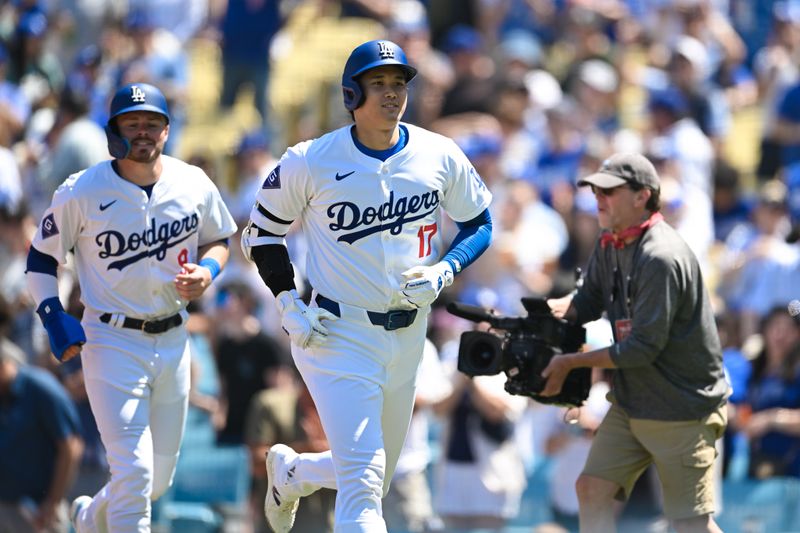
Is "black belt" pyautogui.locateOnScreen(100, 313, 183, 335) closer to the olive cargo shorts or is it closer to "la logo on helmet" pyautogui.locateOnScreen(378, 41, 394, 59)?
"la logo on helmet" pyautogui.locateOnScreen(378, 41, 394, 59)

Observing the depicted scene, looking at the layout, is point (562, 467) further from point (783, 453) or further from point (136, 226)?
point (136, 226)

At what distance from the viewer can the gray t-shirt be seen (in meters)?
7.32

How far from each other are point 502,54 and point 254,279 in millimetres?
5018

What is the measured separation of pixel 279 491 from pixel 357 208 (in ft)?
5.49

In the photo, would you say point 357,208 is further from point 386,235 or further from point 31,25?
point 31,25

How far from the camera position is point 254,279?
42.4 ft

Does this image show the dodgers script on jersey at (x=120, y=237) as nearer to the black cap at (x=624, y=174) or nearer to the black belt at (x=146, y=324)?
the black belt at (x=146, y=324)

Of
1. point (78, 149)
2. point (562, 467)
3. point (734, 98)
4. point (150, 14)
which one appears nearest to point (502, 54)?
point (734, 98)

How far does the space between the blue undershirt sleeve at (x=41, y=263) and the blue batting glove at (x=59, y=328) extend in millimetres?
202

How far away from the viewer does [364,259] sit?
7070 millimetres

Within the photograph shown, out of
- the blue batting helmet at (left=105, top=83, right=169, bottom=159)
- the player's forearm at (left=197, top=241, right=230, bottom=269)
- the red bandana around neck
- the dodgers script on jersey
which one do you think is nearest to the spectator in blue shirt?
the player's forearm at (left=197, top=241, right=230, bottom=269)

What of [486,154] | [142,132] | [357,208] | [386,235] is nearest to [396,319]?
[386,235]

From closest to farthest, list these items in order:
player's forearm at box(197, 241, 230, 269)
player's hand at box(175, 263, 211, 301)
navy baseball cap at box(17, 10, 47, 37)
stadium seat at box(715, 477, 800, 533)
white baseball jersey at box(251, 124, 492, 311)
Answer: white baseball jersey at box(251, 124, 492, 311) → player's hand at box(175, 263, 211, 301) → player's forearm at box(197, 241, 230, 269) → stadium seat at box(715, 477, 800, 533) → navy baseball cap at box(17, 10, 47, 37)

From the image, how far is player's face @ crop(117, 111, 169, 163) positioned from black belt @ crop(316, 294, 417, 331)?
1309mm
